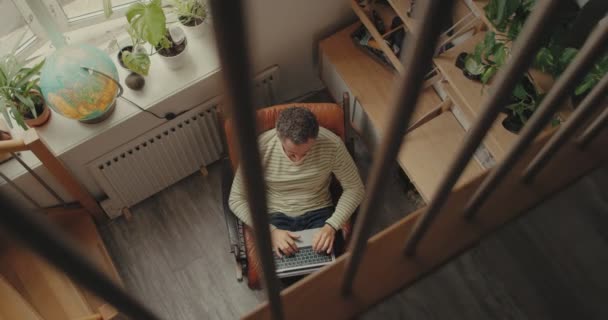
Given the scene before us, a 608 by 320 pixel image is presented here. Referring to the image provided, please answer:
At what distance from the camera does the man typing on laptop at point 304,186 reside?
243 centimetres

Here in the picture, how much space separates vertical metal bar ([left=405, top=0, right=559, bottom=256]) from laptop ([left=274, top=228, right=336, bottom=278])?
5.74ft

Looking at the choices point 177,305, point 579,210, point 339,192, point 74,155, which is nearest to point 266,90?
point 339,192

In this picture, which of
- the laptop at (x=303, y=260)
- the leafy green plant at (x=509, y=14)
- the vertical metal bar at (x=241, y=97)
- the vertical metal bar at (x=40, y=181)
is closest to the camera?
the vertical metal bar at (x=241, y=97)

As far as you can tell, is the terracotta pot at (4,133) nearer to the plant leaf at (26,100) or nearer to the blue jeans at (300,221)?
the plant leaf at (26,100)

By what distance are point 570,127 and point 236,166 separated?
1975mm

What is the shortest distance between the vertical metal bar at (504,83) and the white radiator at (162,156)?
1.93m

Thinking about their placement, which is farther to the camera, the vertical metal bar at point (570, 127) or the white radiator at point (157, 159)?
the white radiator at point (157, 159)

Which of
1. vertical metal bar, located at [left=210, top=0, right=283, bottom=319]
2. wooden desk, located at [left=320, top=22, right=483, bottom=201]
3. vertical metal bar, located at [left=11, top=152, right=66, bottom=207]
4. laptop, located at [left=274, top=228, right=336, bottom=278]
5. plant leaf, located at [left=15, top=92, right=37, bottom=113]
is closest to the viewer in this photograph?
vertical metal bar, located at [left=210, top=0, right=283, bottom=319]

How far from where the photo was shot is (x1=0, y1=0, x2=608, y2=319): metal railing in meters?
0.34

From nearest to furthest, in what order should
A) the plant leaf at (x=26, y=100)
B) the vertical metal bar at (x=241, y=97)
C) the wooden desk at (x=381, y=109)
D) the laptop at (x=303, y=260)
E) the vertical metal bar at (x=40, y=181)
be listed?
the vertical metal bar at (x=241, y=97) < the plant leaf at (x=26, y=100) < the vertical metal bar at (x=40, y=181) < the laptop at (x=303, y=260) < the wooden desk at (x=381, y=109)

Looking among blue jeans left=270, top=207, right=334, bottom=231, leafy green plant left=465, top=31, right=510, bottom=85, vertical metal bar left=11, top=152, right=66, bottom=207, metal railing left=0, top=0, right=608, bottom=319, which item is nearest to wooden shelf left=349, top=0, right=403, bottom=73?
leafy green plant left=465, top=31, right=510, bottom=85

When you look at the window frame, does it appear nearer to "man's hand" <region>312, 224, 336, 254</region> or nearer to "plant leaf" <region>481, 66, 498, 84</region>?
"man's hand" <region>312, 224, 336, 254</region>

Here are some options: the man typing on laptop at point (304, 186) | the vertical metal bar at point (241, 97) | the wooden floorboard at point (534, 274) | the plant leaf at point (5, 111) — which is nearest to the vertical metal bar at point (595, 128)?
the wooden floorboard at point (534, 274)

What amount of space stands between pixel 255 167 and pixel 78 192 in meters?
2.37
